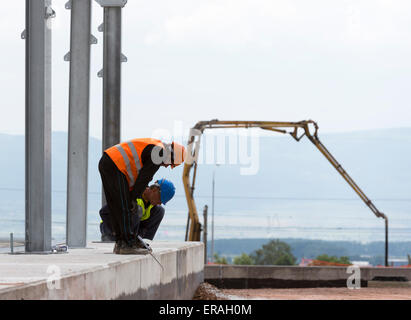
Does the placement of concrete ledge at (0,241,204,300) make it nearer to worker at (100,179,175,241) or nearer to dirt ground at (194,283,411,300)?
worker at (100,179,175,241)

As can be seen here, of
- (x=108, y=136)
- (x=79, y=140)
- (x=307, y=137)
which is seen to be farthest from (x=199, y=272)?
(x=307, y=137)

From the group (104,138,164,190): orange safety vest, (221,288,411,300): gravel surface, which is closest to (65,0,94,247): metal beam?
(104,138,164,190): orange safety vest

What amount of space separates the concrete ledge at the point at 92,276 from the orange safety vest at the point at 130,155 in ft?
2.83

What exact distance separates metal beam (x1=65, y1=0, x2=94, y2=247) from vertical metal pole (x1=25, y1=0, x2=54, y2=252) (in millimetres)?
1769

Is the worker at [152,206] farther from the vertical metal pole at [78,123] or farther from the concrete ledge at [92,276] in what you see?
the concrete ledge at [92,276]

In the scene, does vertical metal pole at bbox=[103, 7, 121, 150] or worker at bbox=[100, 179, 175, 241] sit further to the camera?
vertical metal pole at bbox=[103, 7, 121, 150]

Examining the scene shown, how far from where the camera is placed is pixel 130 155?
8.16 metres

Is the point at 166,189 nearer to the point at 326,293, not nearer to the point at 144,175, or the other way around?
the point at 144,175

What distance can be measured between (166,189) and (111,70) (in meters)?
3.11

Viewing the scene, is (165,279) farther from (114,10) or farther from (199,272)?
(114,10)

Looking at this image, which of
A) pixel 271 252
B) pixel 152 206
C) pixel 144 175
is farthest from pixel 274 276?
pixel 271 252

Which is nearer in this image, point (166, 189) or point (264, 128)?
point (166, 189)

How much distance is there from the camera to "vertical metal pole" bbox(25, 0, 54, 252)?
28.7 feet

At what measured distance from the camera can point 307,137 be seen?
1207 inches
